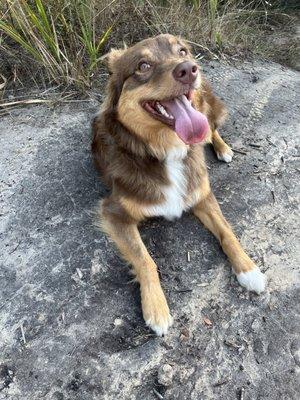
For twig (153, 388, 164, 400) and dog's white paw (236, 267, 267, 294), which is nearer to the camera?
twig (153, 388, 164, 400)

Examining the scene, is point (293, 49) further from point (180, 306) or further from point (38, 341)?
point (38, 341)

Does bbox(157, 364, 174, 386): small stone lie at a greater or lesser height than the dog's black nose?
lesser

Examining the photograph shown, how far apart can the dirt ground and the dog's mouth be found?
A: 956 mm

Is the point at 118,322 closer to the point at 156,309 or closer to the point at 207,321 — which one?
the point at 156,309

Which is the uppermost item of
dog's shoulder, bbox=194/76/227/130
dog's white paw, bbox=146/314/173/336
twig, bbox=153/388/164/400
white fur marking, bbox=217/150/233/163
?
dog's shoulder, bbox=194/76/227/130

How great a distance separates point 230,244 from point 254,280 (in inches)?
12.5

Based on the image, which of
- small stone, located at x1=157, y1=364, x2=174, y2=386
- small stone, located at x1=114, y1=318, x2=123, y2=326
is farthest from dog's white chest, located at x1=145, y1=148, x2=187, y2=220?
small stone, located at x1=157, y1=364, x2=174, y2=386

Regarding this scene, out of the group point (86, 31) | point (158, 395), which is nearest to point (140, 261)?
point (158, 395)

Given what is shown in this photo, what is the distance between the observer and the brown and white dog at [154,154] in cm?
280

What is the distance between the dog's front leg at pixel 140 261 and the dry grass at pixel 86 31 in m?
1.88

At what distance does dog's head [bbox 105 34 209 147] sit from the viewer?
8.79ft

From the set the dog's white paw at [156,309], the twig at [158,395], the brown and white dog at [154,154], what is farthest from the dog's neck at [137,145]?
the twig at [158,395]

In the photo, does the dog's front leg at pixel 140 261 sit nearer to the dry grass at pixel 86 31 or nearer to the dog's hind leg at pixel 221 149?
the dog's hind leg at pixel 221 149

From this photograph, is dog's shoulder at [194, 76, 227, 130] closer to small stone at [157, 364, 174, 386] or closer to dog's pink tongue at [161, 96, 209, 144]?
dog's pink tongue at [161, 96, 209, 144]
